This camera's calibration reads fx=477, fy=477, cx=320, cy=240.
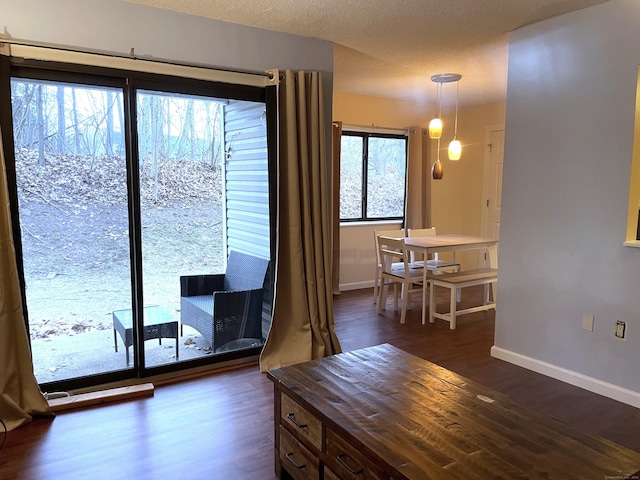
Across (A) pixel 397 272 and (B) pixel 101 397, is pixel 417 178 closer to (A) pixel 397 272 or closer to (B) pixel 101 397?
(A) pixel 397 272

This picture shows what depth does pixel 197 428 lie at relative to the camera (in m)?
2.53

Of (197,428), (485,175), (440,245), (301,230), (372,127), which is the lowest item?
(197,428)

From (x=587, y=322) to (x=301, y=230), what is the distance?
198 centimetres

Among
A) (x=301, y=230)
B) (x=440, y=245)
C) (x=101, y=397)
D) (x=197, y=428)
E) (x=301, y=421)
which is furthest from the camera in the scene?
(x=440, y=245)

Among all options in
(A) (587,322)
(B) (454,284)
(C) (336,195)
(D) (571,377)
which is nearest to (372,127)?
(C) (336,195)

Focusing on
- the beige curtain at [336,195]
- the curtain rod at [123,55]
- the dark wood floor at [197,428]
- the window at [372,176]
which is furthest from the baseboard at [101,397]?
the window at [372,176]

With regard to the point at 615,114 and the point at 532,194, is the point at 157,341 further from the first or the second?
the point at 615,114

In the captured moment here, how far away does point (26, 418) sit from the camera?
257cm

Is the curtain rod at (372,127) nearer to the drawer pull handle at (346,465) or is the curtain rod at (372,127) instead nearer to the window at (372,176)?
the window at (372,176)

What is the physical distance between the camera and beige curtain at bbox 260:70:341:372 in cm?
333

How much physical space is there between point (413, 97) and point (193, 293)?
3970 millimetres

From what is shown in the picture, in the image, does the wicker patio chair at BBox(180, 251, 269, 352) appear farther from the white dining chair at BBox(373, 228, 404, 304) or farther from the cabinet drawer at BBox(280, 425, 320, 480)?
the white dining chair at BBox(373, 228, 404, 304)

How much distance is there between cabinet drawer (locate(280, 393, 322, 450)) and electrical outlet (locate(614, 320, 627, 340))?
2.16 metres

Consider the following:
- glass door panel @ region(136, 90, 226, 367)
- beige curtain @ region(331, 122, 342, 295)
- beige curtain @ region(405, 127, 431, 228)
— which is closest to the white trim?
beige curtain @ region(405, 127, 431, 228)
